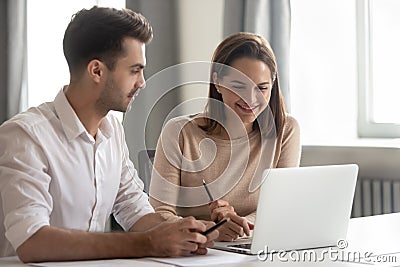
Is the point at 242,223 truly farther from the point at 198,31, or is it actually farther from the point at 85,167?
the point at 198,31

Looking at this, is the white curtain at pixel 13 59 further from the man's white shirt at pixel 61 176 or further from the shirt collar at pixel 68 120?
the shirt collar at pixel 68 120

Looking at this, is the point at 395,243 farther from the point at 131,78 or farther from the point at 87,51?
the point at 87,51

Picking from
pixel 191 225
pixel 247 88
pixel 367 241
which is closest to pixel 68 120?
pixel 191 225

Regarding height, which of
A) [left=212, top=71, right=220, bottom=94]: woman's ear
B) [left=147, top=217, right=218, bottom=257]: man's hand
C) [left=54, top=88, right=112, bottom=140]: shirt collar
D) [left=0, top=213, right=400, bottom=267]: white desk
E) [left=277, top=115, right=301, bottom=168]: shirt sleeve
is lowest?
[left=0, top=213, right=400, bottom=267]: white desk

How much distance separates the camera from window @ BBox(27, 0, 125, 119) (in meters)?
4.12

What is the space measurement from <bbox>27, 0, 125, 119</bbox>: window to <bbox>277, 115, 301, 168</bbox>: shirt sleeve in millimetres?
1852

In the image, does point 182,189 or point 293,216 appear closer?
point 293,216

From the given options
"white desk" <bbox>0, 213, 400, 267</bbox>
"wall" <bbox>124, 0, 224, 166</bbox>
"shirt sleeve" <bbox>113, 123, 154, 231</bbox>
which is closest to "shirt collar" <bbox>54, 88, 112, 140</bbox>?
"shirt sleeve" <bbox>113, 123, 154, 231</bbox>

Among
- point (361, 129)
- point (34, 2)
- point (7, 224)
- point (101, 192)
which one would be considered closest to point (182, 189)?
point (101, 192)

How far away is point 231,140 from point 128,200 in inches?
20.0

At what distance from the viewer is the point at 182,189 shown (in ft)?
8.11

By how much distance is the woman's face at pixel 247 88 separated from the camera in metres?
2.51

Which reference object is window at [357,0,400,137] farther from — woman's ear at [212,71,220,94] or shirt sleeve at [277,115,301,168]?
woman's ear at [212,71,220,94]

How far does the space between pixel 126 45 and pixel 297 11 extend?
194 cm
